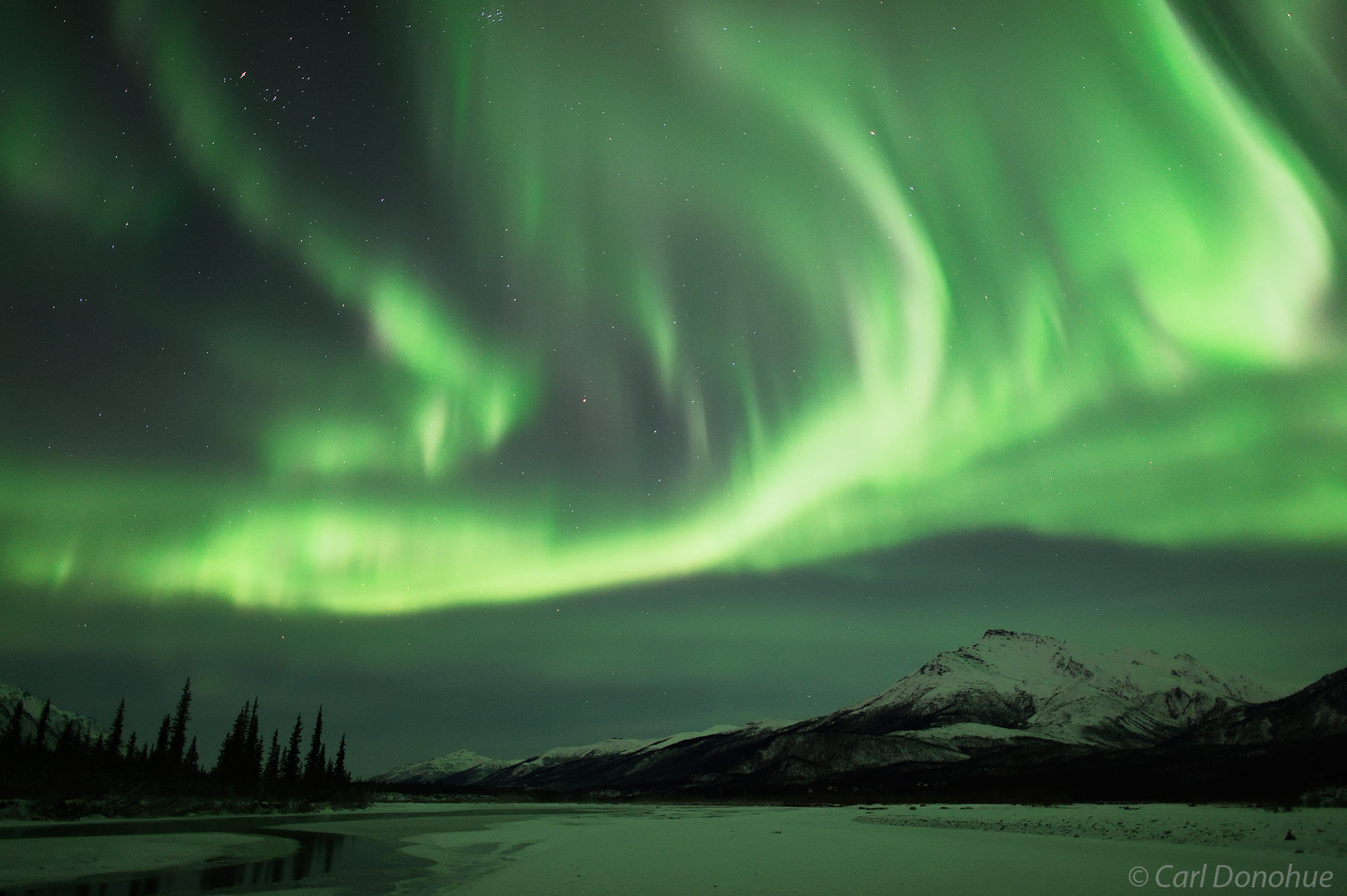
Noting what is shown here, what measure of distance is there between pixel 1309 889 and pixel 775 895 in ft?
52.3

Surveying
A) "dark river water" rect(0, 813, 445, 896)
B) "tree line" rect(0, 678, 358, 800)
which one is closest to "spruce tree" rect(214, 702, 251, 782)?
"tree line" rect(0, 678, 358, 800)

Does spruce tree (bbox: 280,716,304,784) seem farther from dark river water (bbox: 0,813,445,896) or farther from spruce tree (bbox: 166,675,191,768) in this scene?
dark river water (bbox: 0,813,445,896)

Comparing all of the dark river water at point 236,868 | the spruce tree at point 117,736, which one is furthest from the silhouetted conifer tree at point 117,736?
the dark river water at point 236,868

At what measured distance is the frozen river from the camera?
26.0m

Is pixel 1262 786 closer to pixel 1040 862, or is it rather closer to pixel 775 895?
pixel 1040 862

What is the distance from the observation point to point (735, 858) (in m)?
36.2

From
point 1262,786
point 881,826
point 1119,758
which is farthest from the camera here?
point 1119,758

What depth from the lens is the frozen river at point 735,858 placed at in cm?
2597

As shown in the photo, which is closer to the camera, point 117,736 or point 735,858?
point 735,858

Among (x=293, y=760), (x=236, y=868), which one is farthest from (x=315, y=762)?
(x=236, y=868)

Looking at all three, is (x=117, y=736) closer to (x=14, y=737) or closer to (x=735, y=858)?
(x=14, y=737)

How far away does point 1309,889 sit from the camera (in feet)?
76.9

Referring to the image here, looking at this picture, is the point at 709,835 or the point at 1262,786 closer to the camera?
the point at 709,835

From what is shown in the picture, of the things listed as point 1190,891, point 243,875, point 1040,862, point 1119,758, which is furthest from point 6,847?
point 1119,758
